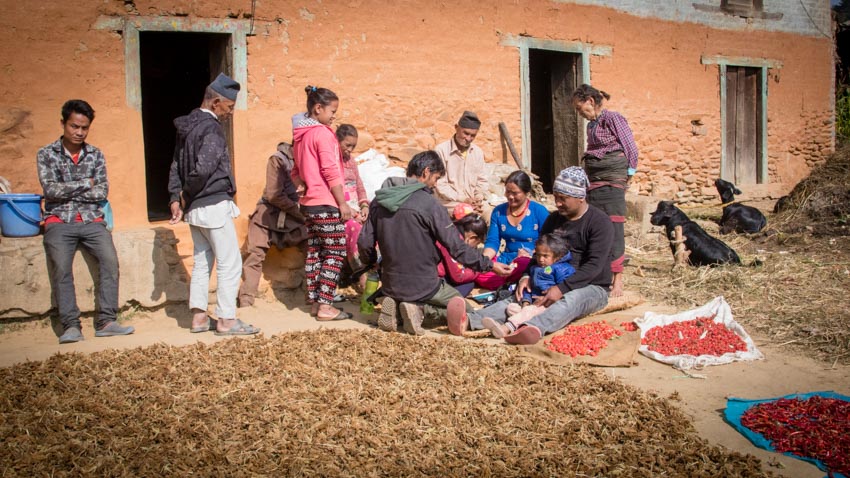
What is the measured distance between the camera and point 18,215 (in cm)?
520

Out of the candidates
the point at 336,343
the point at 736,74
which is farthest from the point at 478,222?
the point at 736,74

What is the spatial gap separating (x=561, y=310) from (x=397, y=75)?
407cm

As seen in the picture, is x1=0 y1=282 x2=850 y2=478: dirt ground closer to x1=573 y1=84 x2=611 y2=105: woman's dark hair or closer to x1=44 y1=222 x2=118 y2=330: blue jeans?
x1=44 y1=222 x2=118 y2=330: blue jeans

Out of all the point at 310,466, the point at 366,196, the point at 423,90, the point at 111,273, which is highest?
the point at 423,90

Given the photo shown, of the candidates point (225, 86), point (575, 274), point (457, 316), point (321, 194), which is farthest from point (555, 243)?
point (225, 86)

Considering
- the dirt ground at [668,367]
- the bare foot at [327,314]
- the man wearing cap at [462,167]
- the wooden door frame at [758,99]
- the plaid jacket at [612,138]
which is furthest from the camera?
the wooden door frame at [758,99]

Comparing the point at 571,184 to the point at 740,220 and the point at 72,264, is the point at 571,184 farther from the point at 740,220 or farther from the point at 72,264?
the point at 740,220

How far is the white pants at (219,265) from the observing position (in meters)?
5.02

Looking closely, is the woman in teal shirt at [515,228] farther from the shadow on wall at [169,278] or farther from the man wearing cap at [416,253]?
the shadow on wall at [169,278]

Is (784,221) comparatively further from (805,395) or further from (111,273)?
(111,273)

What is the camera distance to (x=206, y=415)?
11.5ft

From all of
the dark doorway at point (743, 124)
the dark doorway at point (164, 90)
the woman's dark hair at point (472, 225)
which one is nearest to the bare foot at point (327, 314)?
the woman's dark hair at point (472, 225)

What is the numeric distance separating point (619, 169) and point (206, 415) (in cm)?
398

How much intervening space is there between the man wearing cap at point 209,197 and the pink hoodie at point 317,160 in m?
0.58
